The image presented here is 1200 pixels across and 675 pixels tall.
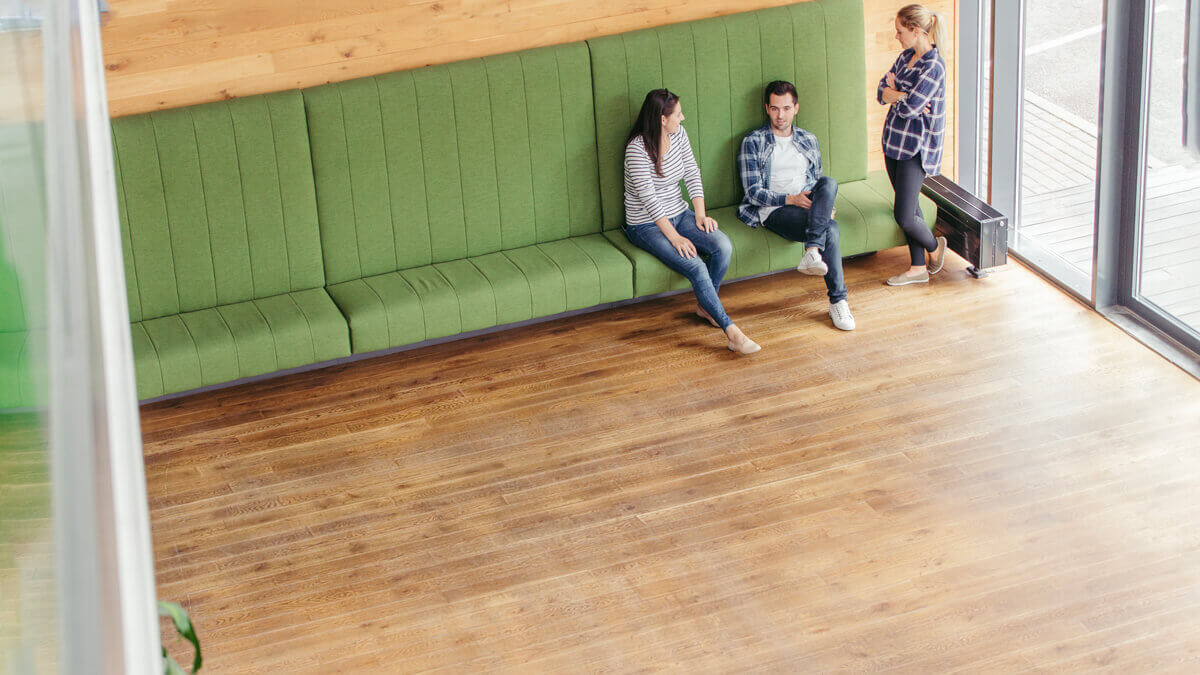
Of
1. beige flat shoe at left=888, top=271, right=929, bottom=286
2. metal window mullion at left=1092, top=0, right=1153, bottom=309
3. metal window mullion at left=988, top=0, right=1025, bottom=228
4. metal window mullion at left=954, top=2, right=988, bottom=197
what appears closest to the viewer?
metal window mullion at left=1092, top=0, right=1153, bottom=309

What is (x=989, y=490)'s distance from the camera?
4.36 meters

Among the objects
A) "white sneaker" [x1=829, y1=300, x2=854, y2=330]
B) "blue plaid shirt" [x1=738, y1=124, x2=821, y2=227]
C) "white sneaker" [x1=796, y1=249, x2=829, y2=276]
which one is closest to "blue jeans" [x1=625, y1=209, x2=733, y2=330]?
"blue plaid shirt" [x1=738, y1=124, x2=821, y2=227]

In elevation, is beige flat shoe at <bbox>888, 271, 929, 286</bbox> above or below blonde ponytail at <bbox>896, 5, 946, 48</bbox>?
below

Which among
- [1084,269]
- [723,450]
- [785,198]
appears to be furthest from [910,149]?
[723,450]

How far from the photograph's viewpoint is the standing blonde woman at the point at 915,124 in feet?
18.3

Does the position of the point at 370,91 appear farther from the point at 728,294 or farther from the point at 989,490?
the point at 989,490

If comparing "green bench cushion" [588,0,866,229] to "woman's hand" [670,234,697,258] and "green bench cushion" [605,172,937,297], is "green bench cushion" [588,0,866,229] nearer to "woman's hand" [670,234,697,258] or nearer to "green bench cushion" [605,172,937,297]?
"green bench cushion" [605,172,937,297]

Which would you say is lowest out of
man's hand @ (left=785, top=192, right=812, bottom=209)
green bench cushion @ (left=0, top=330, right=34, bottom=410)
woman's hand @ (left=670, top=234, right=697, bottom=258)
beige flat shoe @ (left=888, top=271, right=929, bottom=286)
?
beige flat shoe @ (left=888, top=271, right=929, bottom=286)

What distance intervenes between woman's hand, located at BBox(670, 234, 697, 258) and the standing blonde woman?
41.5 inches

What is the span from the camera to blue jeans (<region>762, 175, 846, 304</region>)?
18.5ft

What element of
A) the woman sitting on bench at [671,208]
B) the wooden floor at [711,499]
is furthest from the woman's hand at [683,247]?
the wooden floor at [711,499]

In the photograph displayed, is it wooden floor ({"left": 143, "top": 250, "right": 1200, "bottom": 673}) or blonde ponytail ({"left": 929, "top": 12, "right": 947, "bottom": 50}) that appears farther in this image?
blonde ponytail ({"left": 929, "top": 12, "right": 947, "bottom": 50})

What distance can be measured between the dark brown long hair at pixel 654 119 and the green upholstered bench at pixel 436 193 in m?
0.24

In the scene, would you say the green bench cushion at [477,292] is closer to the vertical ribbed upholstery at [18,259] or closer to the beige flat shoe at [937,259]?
the beige flat shoe at [937,259]
